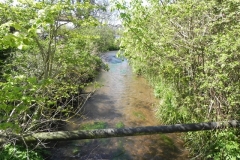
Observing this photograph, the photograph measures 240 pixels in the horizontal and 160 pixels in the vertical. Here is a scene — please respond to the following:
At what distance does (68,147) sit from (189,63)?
445 centimetres

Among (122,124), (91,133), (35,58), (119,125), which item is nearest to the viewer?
(91,133)

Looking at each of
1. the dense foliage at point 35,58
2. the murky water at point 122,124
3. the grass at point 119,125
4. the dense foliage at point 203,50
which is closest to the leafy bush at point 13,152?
the dense foliage at point 35,58

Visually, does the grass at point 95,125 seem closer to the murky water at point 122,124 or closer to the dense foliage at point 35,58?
the murky water at point 122,124

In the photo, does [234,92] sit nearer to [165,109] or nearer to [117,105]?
[165,109]

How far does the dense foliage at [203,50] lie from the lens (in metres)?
4.05

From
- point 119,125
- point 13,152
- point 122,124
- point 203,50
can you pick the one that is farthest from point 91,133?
point 122,124

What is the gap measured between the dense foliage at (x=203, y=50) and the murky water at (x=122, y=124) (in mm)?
1098

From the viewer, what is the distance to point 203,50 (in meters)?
4.40

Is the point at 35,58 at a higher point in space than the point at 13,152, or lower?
higher

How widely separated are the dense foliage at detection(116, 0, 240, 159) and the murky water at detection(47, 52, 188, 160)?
43.2 inches

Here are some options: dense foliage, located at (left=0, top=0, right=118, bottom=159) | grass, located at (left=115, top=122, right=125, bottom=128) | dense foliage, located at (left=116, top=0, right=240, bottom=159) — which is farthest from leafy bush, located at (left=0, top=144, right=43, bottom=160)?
dense foliage, located at (left=116, top=0, right=240, bottom=159)

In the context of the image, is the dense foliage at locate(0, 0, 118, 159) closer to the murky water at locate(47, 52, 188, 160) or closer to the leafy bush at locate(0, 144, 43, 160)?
the leafy bush at locate(0, 144, 43, 160)

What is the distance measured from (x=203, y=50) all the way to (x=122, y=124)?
14.8 ft

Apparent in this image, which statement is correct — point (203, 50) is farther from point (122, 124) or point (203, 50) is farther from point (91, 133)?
point (122, 124)
